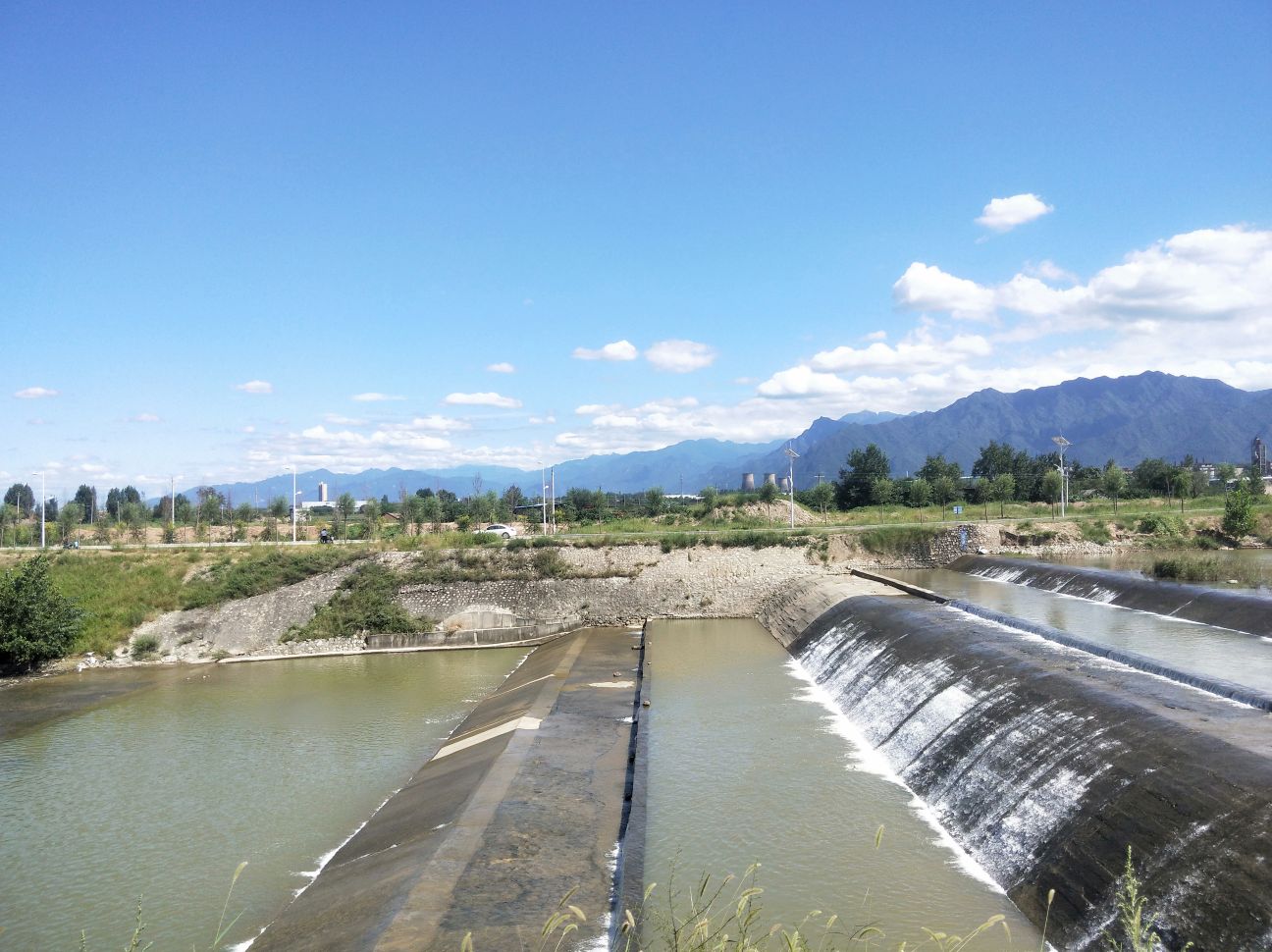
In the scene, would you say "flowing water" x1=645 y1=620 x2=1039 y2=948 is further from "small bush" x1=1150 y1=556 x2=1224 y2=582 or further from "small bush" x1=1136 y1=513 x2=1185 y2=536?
"small bush" x1=1136 y1=513 x2=1185 y2=536

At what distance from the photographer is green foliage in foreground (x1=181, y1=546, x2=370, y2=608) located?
30.1m

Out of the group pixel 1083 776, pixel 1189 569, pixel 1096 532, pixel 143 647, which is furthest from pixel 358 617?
pixel 1096 532

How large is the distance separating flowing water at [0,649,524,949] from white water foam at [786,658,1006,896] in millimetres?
7911

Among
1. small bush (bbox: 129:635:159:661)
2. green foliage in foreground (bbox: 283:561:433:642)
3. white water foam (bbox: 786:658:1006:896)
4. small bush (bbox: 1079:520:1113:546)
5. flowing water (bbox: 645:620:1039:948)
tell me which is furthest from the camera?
small bush (bbox: 1079:520:1113:546)

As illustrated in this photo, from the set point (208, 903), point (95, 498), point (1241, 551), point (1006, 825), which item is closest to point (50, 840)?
point (208, 903)

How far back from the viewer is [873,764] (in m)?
13.6

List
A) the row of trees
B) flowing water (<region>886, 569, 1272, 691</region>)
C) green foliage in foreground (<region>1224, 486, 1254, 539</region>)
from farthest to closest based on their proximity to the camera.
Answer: the row of trees → green foliage in foreground (<region>1224, 486, 1254, 539</region>) → flowing water (<region>886, 569, 1272, 691</region>)

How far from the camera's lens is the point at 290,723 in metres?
18.7

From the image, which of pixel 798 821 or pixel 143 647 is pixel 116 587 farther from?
pixel 798 821

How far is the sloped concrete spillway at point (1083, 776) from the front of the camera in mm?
7355

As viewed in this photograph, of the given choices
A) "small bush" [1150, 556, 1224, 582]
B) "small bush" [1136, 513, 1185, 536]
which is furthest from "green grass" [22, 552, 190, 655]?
"small bush" [1136, 513, 1185, 536]

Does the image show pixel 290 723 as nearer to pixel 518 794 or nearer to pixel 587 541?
pixel 518 794

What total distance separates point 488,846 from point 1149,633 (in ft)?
56.7

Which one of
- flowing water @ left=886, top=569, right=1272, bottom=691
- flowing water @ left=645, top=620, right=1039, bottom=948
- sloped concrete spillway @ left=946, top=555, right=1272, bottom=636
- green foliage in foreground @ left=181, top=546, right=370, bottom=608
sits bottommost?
flowing water @ left=645, top=620, right=1039, bottom=948
